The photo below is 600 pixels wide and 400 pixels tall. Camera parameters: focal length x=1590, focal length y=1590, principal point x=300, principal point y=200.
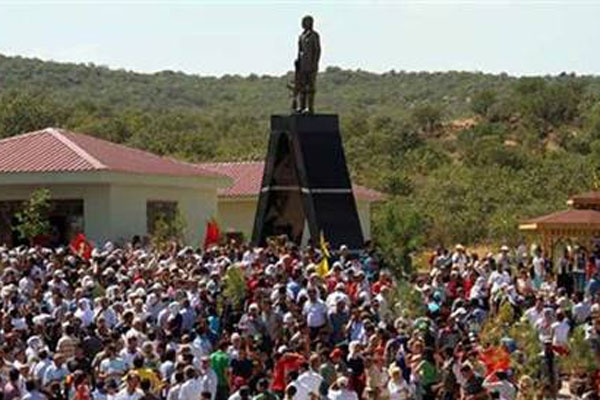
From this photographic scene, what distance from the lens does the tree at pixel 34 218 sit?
126 feet

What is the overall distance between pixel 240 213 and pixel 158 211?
8830 mm


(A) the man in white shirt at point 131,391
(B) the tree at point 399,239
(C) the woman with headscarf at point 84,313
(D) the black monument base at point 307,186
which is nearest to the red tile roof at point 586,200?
(B) the tree at point 399,239

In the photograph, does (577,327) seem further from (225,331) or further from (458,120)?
(458,120)

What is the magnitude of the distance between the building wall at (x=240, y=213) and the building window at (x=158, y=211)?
7.03 m

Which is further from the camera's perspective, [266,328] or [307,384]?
[266,328]

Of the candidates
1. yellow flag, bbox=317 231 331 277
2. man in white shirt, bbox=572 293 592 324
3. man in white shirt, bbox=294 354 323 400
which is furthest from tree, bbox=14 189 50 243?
man in white shirt, bbox=294 354 323 400

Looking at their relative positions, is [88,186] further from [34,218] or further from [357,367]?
[357,367]

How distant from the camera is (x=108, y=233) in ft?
131

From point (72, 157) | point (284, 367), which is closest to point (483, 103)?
point (72, 157)

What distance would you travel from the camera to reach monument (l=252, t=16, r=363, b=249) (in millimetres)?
33344

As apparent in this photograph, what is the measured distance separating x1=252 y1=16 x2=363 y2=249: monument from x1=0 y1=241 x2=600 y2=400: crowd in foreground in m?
3.74

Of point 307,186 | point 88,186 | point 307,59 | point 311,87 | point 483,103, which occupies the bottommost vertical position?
point 88,186

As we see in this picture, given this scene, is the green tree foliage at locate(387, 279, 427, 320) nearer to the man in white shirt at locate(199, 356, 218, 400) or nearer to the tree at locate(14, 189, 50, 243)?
the man in white shirt at locate(199, 356, 218, 400)

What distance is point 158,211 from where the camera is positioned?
42.8m
